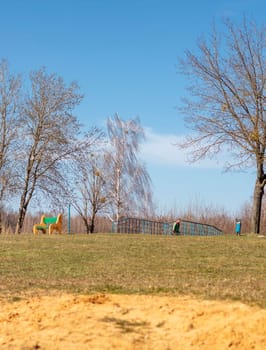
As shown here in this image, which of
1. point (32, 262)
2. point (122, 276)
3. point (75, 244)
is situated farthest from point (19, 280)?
point (75, 244)

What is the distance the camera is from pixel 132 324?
6.13 meters

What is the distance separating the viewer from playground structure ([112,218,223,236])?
97.7 feet

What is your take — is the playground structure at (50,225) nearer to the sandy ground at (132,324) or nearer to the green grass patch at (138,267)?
the green grass patch at (138,267)

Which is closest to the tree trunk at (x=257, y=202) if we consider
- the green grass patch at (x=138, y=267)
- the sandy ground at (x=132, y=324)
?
the green grass patch at (x=138, y=267)

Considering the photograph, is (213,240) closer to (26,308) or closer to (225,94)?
(225,94)

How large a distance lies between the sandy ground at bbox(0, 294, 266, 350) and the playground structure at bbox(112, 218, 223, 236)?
71.4 feet

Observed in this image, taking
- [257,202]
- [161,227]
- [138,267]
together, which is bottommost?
[138,267]

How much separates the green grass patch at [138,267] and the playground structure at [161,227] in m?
12.1

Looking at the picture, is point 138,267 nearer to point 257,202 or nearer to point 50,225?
point 257,202

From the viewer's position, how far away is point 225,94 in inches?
888

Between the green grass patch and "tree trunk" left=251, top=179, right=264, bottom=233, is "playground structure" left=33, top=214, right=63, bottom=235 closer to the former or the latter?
the green grass patch

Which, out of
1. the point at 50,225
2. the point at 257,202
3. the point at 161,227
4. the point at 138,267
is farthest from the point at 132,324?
the point at 161,227

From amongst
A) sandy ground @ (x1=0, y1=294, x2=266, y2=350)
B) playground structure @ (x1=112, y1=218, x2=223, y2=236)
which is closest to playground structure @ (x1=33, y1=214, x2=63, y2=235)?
playground structure @ (x1=112, y1=218, x2=223, y2=236)

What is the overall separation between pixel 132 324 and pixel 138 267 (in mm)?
5340
